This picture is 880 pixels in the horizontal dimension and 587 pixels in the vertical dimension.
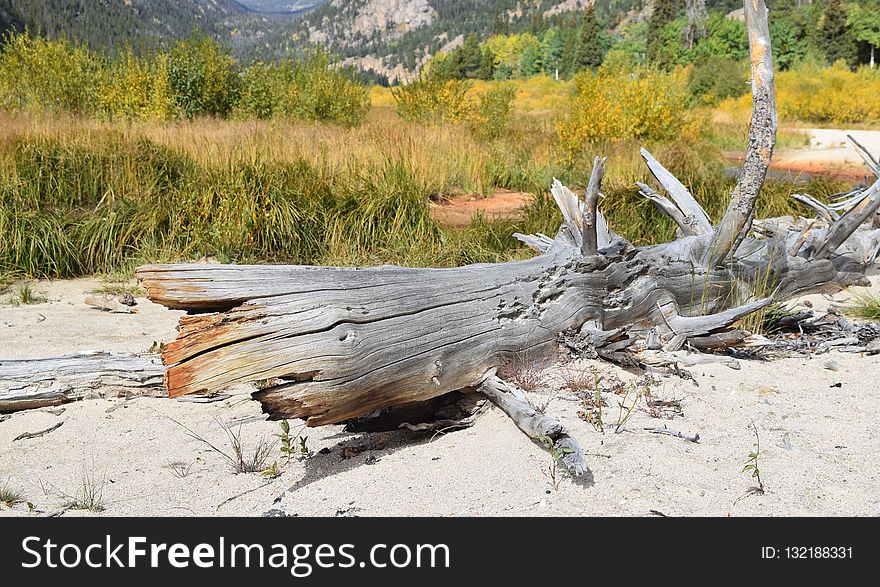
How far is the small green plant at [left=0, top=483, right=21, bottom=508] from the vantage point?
9.30ft

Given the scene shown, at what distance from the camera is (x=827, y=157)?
15.3 metres

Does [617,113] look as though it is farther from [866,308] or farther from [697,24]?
[697,24]

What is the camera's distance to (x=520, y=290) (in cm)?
375

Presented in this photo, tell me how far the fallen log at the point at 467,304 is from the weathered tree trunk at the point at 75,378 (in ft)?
3.28

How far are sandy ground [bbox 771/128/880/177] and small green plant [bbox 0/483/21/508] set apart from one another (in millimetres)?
10766

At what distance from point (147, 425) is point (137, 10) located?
7983 centimetres

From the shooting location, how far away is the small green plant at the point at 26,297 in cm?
568

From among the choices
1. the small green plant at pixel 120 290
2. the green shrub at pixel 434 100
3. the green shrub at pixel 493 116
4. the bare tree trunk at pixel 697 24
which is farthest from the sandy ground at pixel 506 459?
the bare tree trunk at pixel 697 24

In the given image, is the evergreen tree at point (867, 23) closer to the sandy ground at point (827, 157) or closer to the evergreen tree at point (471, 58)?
the sandy ground at point (827, 157)

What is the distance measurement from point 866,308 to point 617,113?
7.33 meters

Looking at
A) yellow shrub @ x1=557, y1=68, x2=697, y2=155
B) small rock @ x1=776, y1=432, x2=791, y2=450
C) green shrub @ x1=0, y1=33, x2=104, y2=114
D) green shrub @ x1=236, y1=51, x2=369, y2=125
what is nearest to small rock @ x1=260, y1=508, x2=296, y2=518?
small rock @ x1=776, y1=432, x2=791, y2=450

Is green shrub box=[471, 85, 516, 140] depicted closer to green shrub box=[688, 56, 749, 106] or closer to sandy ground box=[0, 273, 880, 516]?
sandy ground box=[0, 273, 880, 516]

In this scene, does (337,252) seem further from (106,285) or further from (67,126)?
(67,126)
